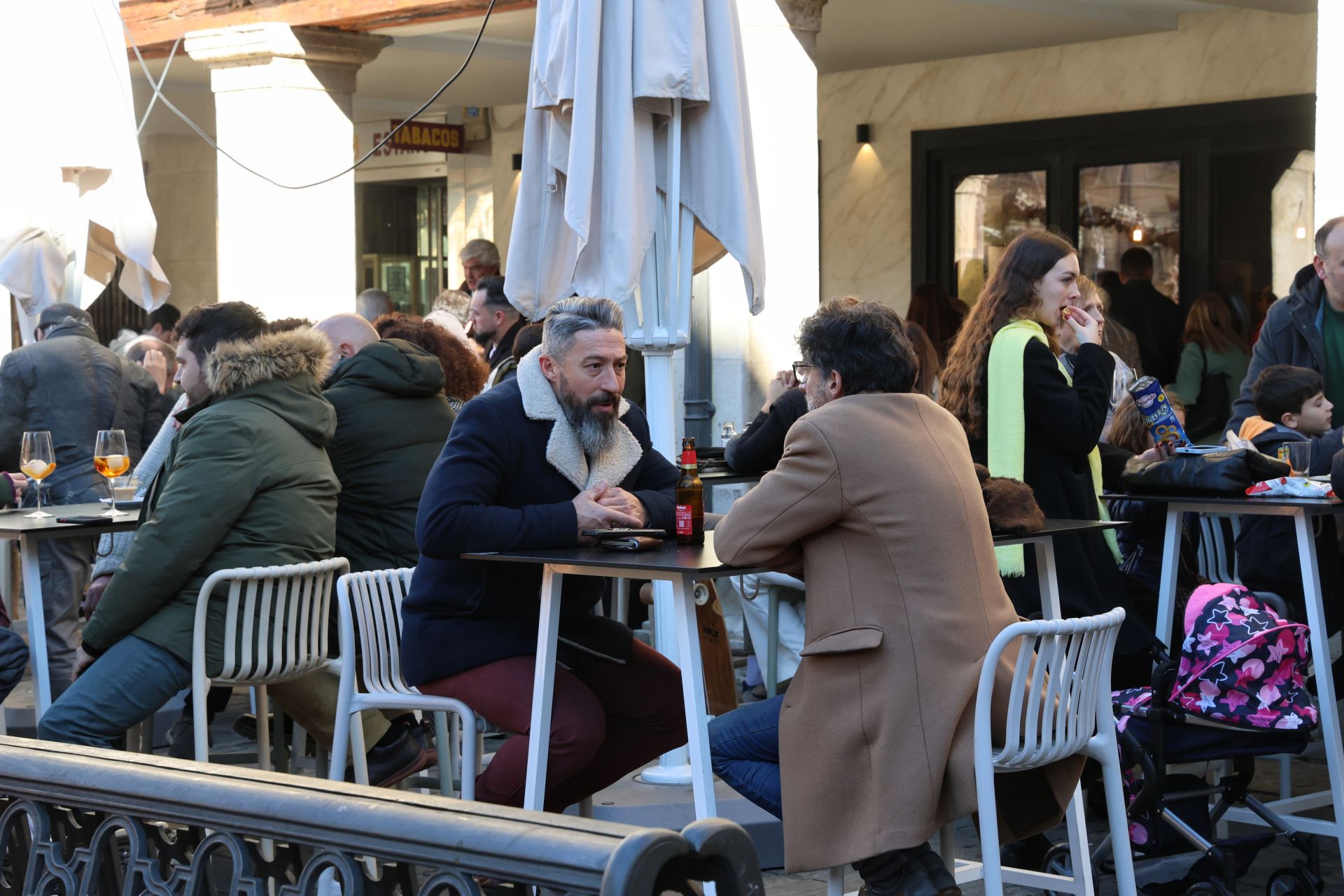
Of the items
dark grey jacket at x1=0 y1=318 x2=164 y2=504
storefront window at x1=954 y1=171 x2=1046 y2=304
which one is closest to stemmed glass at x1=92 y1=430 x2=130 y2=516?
dark grey jacket at x1=0 y1=318 x2=164 y2=504

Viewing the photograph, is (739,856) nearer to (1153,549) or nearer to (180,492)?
(180,492)

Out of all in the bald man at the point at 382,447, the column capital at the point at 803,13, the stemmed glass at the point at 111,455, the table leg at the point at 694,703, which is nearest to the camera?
→ the table leg at the point at 694,703

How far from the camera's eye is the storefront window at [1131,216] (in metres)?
12.8

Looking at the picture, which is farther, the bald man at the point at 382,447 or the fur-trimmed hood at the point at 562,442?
the bald man at the point at 382,447

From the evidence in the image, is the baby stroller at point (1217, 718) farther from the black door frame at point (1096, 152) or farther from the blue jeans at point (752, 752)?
the black door frame at point (1096, 152)

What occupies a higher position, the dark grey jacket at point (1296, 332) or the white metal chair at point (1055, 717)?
the dark grey jacket at point (1296, 332)

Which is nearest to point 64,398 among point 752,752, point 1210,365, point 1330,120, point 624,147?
point 624,147

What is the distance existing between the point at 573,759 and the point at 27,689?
4.44 m

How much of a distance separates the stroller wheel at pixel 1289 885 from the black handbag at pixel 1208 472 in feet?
3.67

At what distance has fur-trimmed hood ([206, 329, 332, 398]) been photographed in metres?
4.93

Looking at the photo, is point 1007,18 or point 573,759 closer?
point 573,759

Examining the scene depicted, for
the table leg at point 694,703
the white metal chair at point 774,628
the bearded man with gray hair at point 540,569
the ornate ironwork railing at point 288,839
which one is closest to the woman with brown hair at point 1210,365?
the white metal chair at point 774,628

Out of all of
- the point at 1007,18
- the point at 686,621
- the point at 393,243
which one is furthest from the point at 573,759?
the point at 393,243

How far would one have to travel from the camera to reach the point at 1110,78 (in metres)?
12.9
